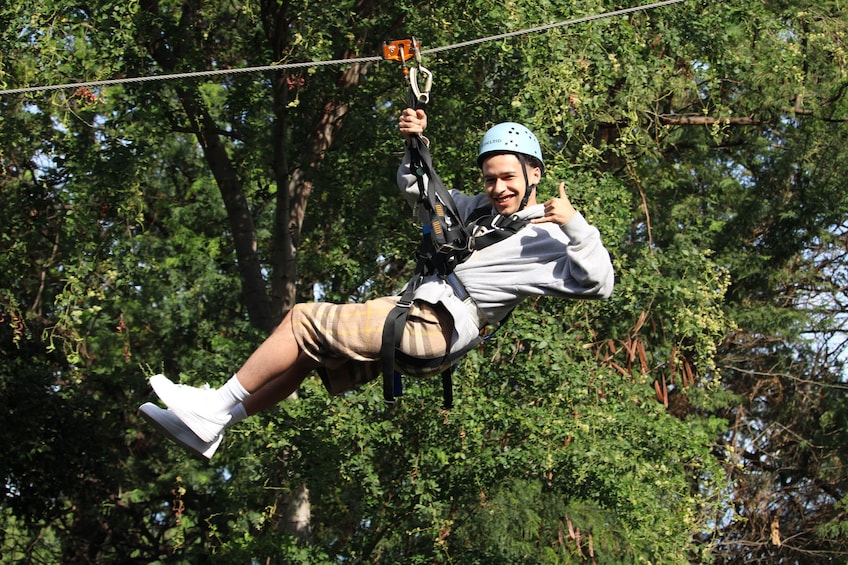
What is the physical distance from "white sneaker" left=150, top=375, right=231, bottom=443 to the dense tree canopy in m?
4.69

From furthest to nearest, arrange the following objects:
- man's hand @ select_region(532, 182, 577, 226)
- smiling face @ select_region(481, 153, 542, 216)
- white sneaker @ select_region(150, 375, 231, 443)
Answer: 1. smiling face @ select_region(481, 153, 542, 216)
2. white sneaker @ select_region(150, 375, 231, 443)
3. man's hand @ select_region(532, 182, 577, 226)

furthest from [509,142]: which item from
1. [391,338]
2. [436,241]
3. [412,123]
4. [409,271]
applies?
[409,271]

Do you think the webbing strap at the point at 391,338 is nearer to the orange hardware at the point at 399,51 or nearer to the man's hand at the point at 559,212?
the man's hand at the point at 559,212

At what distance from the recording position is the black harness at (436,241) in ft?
14.4

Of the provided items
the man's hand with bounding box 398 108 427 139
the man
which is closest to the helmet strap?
the man

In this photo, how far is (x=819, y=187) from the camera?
44.9ft

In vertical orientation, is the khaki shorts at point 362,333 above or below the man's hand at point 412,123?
below

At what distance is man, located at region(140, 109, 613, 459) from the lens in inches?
170

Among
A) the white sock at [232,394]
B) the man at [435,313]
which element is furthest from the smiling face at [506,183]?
the white sock at [232,394]

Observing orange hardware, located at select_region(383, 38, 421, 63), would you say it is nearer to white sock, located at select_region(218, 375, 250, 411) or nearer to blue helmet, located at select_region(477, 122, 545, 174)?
blue helmet, located at select_region(477, 122, 545, 174)

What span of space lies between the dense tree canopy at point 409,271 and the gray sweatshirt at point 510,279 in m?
4.58

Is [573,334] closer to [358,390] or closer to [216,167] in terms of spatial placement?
[358,390]

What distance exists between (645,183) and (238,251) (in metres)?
4.36

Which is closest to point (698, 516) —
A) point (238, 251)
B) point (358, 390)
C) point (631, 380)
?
point (631, 380)
